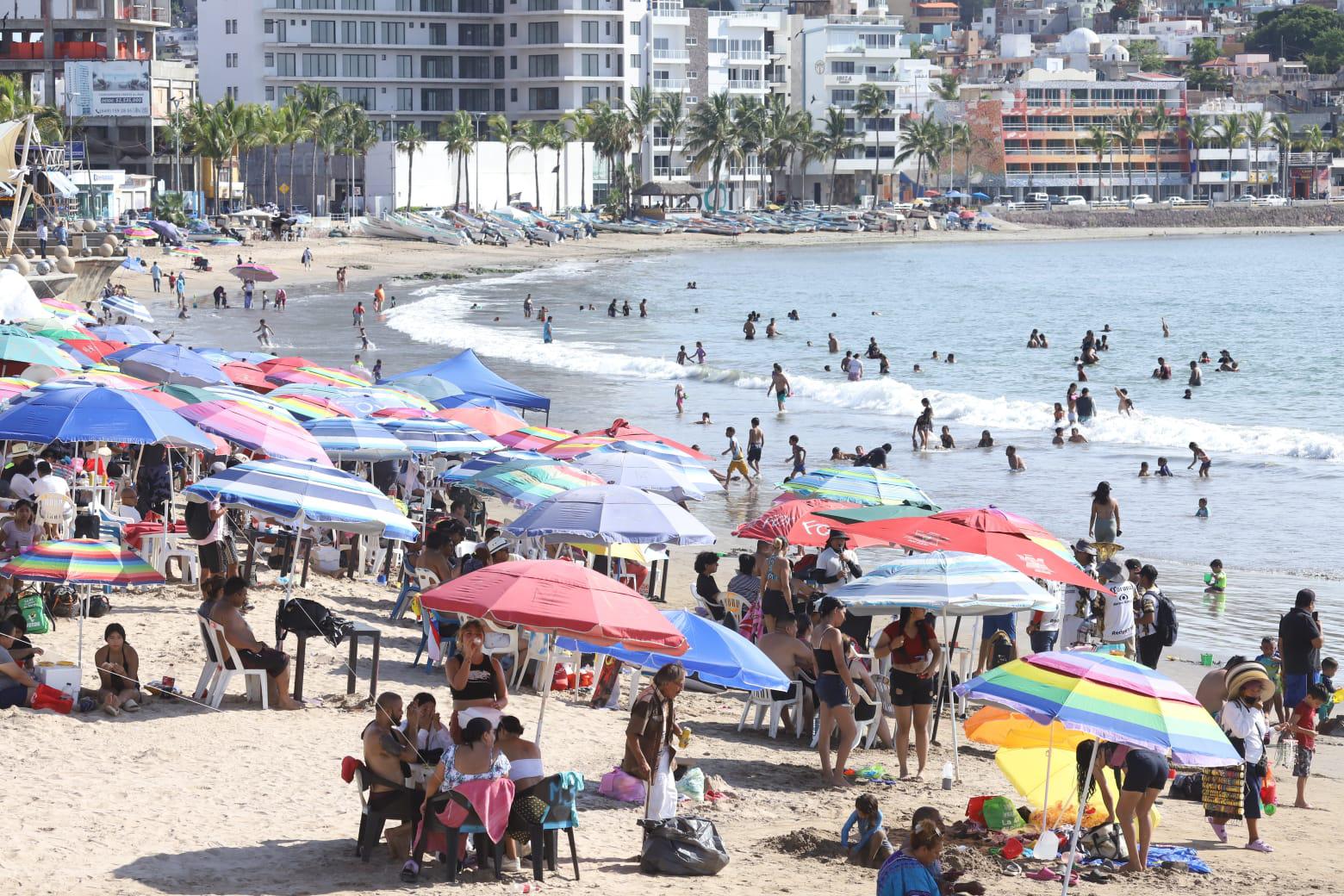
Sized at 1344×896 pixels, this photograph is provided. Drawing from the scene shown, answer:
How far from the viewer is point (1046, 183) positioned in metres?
158

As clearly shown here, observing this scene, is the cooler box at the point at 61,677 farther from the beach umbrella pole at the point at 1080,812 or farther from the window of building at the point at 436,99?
the window of building at the point at 436,99

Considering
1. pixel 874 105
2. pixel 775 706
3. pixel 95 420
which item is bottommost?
pixel 775 706

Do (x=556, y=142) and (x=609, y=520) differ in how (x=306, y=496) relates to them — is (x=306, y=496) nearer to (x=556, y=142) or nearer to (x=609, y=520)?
(x=609, y=520)

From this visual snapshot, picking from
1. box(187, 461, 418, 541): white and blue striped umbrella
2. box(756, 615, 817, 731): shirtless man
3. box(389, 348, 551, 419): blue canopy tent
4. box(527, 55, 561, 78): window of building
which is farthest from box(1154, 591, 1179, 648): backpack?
box(527, 55, 561, 78): window of building

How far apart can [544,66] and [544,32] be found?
95.6 inches

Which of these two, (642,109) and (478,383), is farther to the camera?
(642,109)

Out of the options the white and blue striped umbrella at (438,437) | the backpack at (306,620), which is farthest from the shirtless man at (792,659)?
the white and blue striped umbrella at (438,437)

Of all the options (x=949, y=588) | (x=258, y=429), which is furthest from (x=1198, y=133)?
(x=949, y=588)

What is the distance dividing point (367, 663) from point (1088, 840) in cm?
556

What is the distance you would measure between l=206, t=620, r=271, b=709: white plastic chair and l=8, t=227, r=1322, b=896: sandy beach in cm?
13

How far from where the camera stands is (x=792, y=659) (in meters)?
11.9

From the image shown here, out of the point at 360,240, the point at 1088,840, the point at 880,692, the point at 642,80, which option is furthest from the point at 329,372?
the point at 642,80

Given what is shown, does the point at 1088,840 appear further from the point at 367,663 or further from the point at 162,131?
the point at 162,131

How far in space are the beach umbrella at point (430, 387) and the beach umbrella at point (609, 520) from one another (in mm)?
10514
